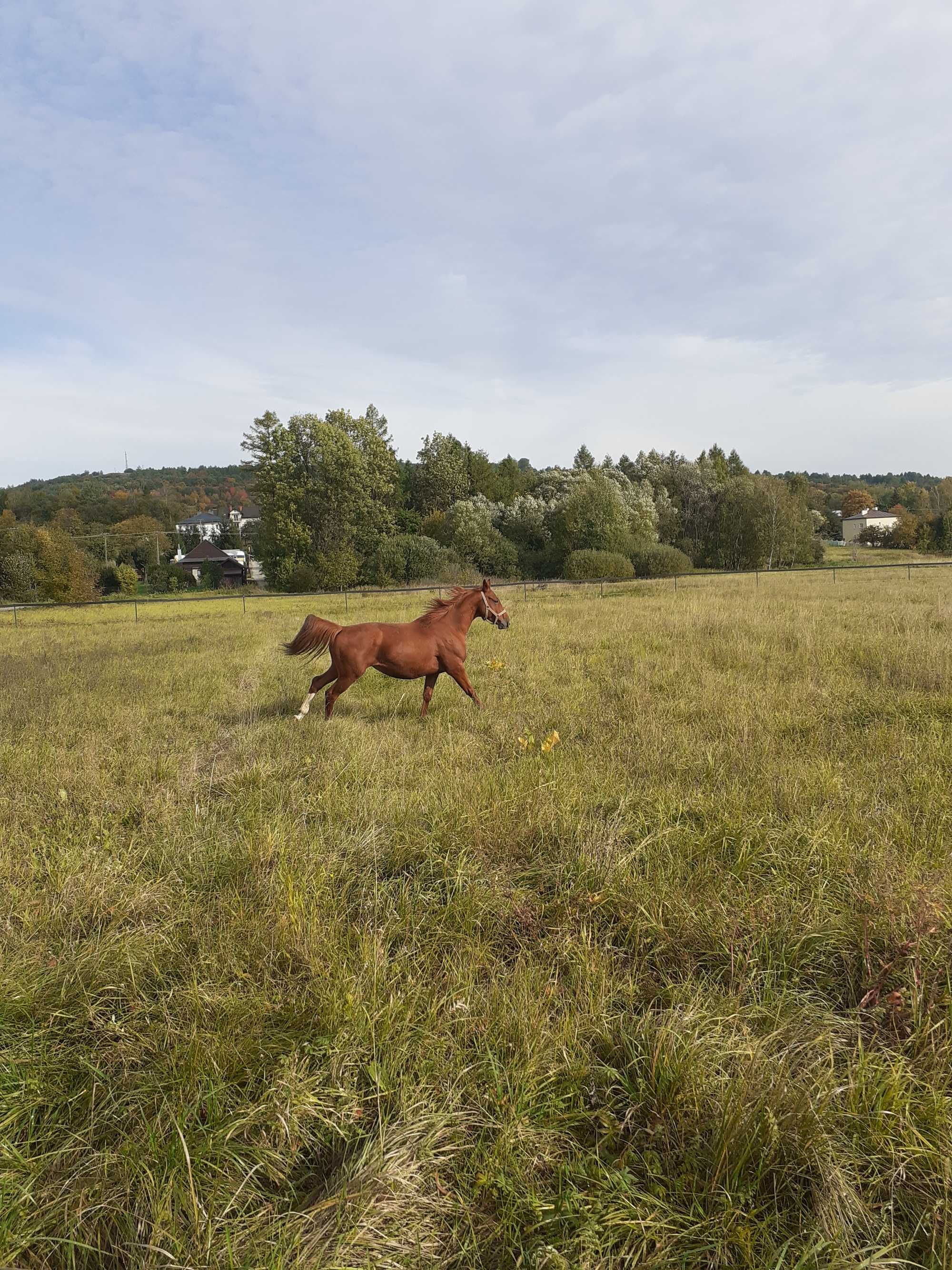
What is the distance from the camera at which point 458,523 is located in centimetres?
4866

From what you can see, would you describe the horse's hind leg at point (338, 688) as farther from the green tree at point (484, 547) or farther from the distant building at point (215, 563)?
the distant building at point (215, 563)

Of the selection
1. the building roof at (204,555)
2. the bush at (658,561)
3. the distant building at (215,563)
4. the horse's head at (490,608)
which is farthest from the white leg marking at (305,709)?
the building roof at (204,555)

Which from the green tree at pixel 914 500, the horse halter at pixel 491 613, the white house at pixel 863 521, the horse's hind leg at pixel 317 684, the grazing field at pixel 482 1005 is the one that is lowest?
the grazing field at pixel 482 1005

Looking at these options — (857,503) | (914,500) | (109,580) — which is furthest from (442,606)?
(857,503)

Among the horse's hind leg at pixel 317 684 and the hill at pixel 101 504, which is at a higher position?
the hill at pixel 101 504

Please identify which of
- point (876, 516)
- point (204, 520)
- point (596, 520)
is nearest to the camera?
point (596, 520)

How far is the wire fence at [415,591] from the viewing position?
2817 centimetres

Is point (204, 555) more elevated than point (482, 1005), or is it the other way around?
point (204, 555)

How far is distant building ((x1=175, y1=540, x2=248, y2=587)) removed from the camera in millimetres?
71125

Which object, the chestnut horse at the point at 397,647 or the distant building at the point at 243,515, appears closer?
the chestnut horse at the point at 397,647

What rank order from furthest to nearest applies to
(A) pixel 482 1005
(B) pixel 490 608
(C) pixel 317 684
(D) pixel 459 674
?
(B) pixel 490 608 < (C) pixel 317 684 < (D) pixel 459 674 < (A) pixel 482 1005

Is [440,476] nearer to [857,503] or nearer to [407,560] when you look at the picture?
[407,560]

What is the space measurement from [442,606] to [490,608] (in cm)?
63

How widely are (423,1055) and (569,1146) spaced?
1.79 ft
